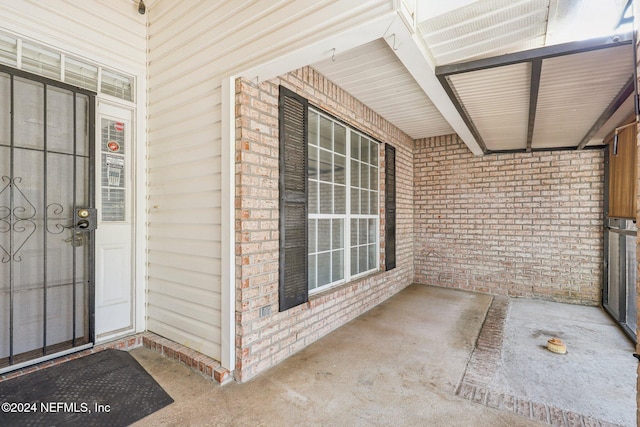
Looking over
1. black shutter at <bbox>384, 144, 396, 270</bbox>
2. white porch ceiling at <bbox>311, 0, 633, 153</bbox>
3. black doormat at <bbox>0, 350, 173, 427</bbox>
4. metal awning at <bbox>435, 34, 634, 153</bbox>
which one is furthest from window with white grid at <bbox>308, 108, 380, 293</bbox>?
black doormat at <bbox>0, 350, 173, 427</bbox>

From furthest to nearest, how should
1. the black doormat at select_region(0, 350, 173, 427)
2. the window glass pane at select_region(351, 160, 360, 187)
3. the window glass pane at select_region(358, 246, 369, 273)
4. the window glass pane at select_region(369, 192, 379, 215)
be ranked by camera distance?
the window glass pane at select_region(369, 192, 379, 215) < the window glass pane at select_region(358, 246, 369, 273) < the window glass pane at select_region(351, 160, 360, 187) < the black doormat at select_region(0, 350, 173, 427)

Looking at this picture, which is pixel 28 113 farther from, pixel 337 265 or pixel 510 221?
pixel 510 221

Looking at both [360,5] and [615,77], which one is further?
[615,77]

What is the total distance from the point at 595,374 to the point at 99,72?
552 centimetres

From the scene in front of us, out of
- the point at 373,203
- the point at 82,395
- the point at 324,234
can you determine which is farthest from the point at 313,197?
the point at 82,395

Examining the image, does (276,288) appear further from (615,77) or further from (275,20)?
(615,77)

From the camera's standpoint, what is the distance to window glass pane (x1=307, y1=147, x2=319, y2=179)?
11.5 feet

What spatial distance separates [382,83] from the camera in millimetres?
3715

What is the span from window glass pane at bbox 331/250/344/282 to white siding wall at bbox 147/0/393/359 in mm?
1702

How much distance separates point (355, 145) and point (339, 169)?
24.8 inches

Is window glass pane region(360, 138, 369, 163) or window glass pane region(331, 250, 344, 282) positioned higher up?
window glass pane region(360, 138, 369, 163)

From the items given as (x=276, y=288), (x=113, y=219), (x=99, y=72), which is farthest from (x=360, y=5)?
(x=113, y=219)

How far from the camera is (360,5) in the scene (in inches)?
73.5

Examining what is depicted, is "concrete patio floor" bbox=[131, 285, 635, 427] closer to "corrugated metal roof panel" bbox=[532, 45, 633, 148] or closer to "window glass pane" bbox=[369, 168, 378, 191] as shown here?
"window glass pane" bbox=[369, 168, 378, 191]
